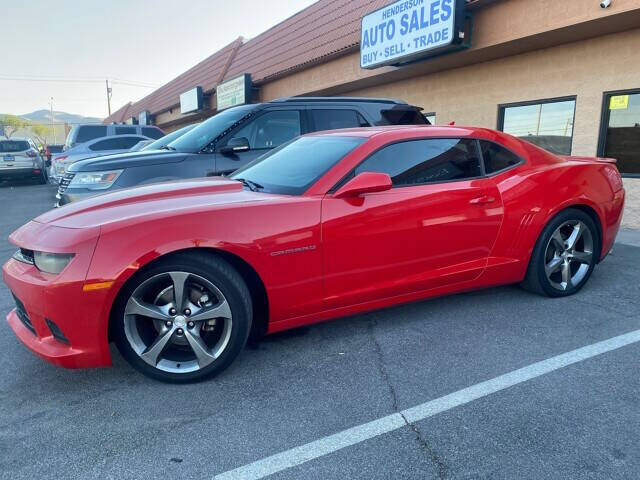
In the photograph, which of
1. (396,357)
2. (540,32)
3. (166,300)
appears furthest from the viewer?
(540,32)

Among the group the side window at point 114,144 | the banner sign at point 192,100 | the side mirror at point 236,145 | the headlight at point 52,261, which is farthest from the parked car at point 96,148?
the headlight at point 52,261

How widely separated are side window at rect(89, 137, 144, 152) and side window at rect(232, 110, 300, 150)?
8477 mm

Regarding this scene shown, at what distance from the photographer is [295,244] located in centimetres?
283

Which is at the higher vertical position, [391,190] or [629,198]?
[391,190]

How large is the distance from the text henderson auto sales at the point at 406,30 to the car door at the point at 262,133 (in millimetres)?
3687

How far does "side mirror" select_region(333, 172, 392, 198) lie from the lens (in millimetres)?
2922

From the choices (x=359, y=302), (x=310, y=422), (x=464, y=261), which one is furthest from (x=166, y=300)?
(x=464, y=261)

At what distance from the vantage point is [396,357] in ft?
9.82

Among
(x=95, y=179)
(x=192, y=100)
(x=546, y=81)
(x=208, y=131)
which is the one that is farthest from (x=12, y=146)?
(x=546, y=81)

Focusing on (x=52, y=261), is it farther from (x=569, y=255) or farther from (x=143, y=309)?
(x=569, y=255)

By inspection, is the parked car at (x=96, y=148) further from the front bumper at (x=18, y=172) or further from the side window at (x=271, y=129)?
the side window at (x=271, y=129)

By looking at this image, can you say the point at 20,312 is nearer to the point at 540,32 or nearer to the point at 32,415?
the point at 32,415

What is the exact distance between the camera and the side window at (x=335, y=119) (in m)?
5.95

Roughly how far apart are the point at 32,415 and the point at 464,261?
2.96 meters
